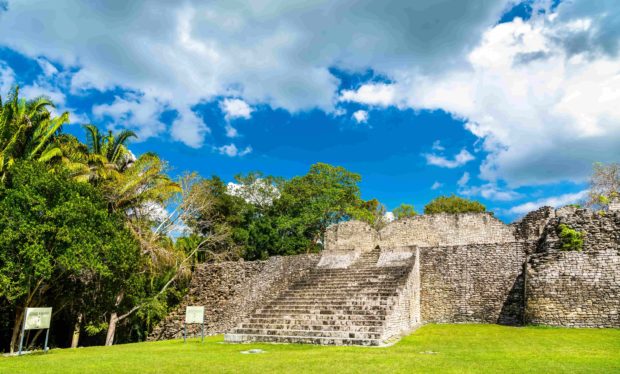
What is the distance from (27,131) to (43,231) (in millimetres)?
4590

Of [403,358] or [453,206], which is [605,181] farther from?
[403,358]

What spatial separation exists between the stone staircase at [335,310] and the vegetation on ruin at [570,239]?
457 centimetres

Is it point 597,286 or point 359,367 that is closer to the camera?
point 359,367

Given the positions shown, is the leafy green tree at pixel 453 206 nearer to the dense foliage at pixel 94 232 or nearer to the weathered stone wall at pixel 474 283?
the dense foliage at pixel 94 232

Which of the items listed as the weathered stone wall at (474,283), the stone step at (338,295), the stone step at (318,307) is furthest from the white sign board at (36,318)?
the weathered stone wall at (474,283)

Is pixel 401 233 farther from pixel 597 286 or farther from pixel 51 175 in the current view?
pixel 51 175

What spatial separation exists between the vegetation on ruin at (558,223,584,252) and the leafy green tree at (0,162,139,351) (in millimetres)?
13244

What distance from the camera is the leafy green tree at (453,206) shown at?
113ft

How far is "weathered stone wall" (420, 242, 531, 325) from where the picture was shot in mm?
13414

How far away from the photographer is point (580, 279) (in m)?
11.9

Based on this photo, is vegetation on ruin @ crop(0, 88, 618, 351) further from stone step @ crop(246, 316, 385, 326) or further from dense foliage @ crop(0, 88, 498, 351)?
stone step @ crop(246, 316, 385, 326)

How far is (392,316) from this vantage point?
440 inches

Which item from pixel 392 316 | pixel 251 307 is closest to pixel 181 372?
pixel 392 316

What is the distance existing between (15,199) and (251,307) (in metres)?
9.05
